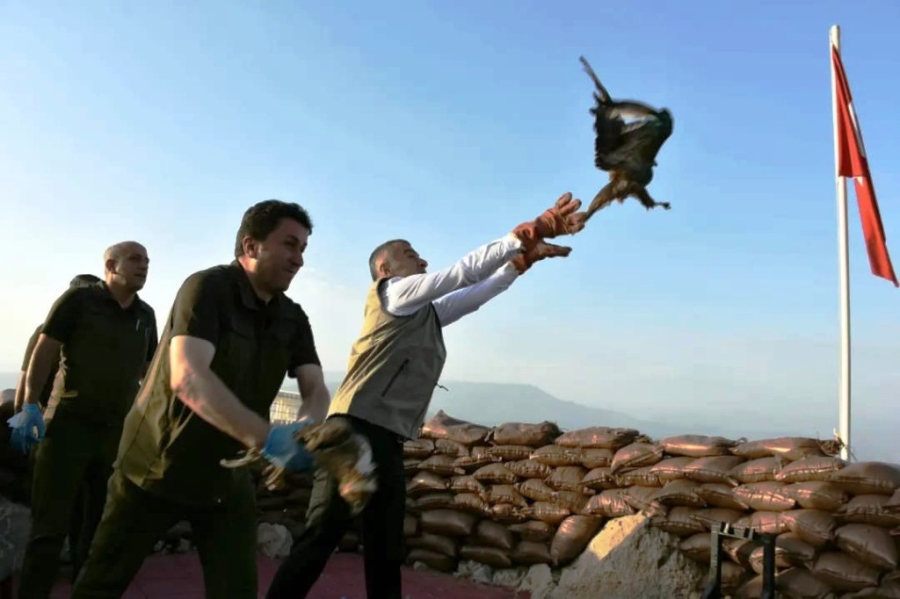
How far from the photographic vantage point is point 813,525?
3.47m

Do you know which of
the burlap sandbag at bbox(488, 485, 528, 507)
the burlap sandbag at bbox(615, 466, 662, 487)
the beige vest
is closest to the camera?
the beige vest

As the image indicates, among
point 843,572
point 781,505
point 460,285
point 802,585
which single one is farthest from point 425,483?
point 460,285

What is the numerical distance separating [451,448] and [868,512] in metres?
2.51

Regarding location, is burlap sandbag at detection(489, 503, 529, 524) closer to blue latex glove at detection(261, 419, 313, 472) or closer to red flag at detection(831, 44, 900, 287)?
blue latex glove at detection(261, 419, 313, 472)

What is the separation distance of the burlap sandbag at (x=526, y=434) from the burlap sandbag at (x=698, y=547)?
3.52 feet

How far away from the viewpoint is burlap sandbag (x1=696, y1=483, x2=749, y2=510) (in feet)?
12.6

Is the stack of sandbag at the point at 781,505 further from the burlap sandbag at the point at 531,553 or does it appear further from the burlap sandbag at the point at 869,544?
the burlap sandbag at the point at 531,553

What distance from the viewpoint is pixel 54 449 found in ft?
11.2

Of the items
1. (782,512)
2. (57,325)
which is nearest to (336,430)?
(57,325)

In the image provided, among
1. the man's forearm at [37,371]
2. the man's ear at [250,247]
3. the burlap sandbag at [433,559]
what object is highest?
the man's ear at [250,247]

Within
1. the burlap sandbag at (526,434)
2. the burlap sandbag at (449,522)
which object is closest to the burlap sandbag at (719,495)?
the burlap sandbag at (526,434)

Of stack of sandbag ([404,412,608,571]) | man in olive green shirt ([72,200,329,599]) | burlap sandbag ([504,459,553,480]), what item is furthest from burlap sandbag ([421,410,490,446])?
man in olive green shirt ([72,200,329,599])

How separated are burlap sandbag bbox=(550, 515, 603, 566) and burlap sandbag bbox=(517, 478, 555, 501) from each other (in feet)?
0.72

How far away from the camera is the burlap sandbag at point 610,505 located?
13.8 feet
